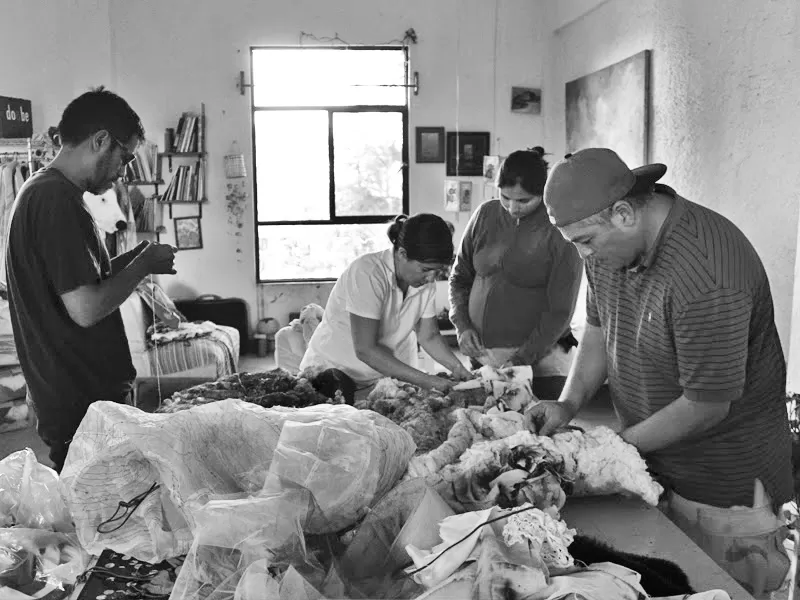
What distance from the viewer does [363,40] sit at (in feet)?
24.9

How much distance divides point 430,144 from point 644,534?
630cm

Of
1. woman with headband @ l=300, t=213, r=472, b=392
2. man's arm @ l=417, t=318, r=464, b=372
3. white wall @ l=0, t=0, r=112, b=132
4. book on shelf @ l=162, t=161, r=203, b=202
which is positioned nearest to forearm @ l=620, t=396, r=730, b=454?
woman with headband @ l=300, t=213, r=472, b=392

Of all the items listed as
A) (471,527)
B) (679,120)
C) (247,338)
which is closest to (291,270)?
(247,338)

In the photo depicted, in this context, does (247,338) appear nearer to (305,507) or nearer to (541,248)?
(541,248)

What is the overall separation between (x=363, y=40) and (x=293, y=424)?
21.6 ft

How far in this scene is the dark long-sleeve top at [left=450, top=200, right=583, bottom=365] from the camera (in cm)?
350

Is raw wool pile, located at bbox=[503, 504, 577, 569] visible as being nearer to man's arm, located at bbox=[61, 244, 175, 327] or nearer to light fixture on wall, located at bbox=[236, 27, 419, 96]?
man's arm, located at bbox=[61, 244, 175, 327]

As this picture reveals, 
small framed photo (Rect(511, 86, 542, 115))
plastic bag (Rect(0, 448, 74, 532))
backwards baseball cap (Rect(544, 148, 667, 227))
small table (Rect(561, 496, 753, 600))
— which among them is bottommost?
small table (Rect(561, 496, 753, 600))

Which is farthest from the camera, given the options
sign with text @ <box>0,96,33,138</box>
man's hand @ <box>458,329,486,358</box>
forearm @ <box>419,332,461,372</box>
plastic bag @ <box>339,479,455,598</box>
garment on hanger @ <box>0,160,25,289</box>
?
sign with text @ <box>0,96,33,138</box>

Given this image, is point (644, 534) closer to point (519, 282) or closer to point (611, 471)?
point (611, 471)

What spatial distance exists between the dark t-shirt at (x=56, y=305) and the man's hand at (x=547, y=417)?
124 cm

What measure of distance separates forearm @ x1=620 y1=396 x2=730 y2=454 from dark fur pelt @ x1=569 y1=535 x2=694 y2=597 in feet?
1.51

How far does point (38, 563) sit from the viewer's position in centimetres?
160

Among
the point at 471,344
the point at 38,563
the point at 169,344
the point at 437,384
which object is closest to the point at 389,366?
the point at 437,384
